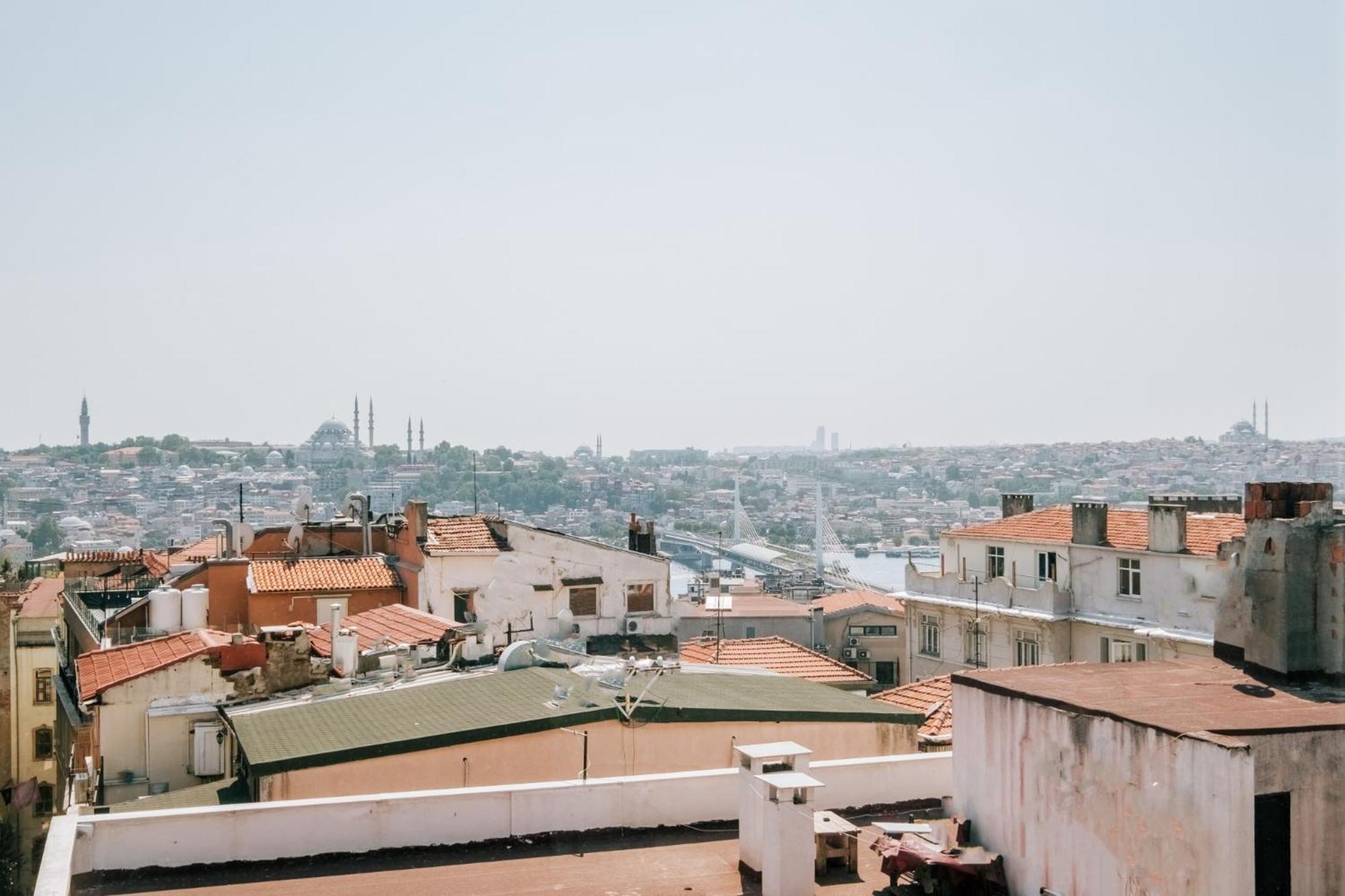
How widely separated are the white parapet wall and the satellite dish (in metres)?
23.4

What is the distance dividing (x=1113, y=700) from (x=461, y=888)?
3.81 m

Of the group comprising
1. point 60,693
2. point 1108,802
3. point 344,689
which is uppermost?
point 1108,802

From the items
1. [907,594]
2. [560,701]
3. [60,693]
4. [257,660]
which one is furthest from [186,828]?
[907,594]

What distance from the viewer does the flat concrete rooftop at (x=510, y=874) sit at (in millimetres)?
7473

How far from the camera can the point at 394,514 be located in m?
35.3

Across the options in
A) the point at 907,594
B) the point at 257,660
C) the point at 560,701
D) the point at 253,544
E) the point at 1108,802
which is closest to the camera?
the point at 1108,802

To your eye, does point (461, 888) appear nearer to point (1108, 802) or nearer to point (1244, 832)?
point (1108, 802)

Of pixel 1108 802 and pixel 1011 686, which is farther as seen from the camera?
pixel 1011 686

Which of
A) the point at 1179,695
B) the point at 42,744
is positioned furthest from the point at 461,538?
the point at 1179,695

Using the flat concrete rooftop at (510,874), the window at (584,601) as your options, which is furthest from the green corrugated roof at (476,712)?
the window at (584,601)

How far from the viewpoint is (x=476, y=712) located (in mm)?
11492

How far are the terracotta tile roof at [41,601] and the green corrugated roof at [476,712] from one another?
73.1 ft

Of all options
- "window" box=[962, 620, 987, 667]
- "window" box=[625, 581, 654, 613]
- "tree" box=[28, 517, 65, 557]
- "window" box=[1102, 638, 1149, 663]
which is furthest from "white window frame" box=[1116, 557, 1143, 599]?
"tree" box=[28, 517, 65, 557]

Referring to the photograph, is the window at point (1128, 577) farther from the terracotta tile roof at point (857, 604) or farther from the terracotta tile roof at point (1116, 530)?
the terracotta tile roof at point (857, 604)
